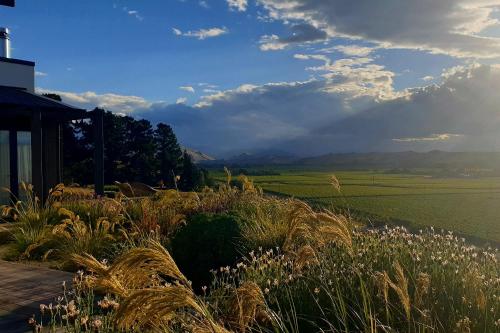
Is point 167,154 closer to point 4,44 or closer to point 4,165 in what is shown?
point 4,44

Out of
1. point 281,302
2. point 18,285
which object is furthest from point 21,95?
point 281,302

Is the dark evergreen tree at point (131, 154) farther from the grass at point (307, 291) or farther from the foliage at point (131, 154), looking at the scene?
the grass at point (307, 291)

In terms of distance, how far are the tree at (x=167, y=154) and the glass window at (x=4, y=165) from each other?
1551 cm

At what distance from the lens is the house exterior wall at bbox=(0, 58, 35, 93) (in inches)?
616

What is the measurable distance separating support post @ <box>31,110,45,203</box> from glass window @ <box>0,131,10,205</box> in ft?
2.08

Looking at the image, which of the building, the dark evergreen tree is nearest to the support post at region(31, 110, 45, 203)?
the building

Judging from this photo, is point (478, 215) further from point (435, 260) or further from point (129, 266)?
point (129, 266)

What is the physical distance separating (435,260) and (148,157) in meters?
25.9

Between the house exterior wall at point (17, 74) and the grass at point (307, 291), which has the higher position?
the house exterior wall at point (17, 74)

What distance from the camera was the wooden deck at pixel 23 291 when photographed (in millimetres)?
5113

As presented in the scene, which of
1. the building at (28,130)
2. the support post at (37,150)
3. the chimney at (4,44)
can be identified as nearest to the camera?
the support post at (37,150)

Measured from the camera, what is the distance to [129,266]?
7.61 feet

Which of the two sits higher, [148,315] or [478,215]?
[148,315]

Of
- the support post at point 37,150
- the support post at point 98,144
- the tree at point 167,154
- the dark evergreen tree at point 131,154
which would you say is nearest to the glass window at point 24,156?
the support post at point 37,150
